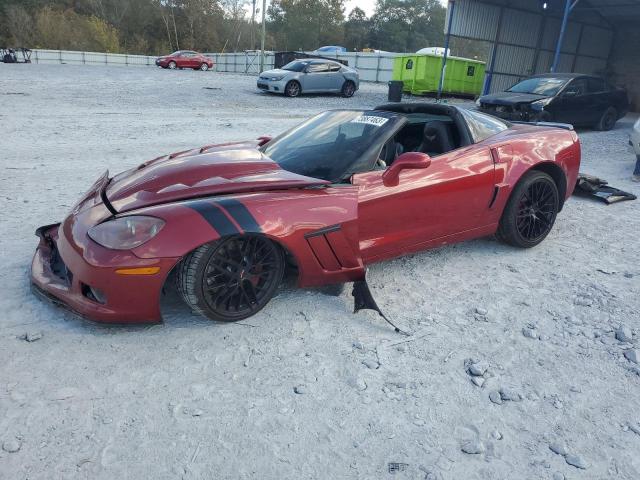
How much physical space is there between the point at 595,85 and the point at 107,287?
12.9 meters

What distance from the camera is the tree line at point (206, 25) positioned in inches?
1784

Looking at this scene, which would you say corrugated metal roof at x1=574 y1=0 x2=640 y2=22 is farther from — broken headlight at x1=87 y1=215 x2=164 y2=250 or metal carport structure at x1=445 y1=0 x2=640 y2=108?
broken headlight at x1=87 y1=215 x2=164 y2=250

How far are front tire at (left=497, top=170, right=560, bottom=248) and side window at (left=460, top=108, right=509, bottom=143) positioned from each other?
0.46 meters

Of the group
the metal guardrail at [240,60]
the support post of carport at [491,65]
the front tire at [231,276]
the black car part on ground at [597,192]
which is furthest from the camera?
the metal guardrail at [240,60]

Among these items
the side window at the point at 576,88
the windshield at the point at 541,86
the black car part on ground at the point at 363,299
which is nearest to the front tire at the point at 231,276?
the black car part on ground at the point at 363,299

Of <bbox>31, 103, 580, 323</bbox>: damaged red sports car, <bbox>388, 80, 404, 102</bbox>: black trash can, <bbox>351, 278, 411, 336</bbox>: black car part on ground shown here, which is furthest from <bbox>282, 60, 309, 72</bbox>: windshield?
<bbox>351, 278, 411, 336</bbox>: black car part on ground

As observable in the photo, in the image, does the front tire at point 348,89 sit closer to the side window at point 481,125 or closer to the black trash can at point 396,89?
the black trash can at point 396,89

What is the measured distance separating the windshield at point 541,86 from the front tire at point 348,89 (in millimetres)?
7093

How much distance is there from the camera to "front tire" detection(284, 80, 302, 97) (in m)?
16.2

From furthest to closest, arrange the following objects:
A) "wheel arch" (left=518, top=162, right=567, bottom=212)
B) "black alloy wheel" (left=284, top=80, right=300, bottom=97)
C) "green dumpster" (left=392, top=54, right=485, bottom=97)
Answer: "green dumpster" (left=392, top=54, right=485, bottom=97) < "black alloy wheel" (left=284, top=80, right=300, bottom=97) < "wheel arch" (left=518, top=162, right=567, bottom=212)

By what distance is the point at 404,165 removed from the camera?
296cm

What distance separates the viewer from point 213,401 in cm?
216

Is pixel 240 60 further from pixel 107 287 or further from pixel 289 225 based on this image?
pixel 107 287

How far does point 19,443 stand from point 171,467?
24.1 inches
